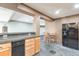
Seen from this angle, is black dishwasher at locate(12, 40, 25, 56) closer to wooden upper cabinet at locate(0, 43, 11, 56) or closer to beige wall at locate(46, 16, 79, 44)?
wooden upper cabinet at locate(0, 43, 11, 56)

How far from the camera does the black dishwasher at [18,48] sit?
105 inches

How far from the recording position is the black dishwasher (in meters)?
2.66

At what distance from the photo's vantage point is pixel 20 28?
342 inches

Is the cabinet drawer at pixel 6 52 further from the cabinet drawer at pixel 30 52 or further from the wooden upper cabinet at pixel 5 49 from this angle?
the cabinet drawer at pixel 30 52

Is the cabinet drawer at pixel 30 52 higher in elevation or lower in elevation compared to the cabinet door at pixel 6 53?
lower

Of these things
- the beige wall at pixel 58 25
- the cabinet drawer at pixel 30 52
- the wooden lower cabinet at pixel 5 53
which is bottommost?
the cabinet drawer at pixel 30 52

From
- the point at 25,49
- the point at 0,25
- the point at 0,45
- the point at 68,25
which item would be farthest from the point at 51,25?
the point at 0,45

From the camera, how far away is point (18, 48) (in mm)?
2906

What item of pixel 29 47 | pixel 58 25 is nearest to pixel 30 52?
pixel 29 47

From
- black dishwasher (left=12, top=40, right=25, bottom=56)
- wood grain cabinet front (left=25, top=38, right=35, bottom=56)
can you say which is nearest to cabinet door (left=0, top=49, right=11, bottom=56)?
black dishwasher (left=12, top=40, right=25, bottom=56)

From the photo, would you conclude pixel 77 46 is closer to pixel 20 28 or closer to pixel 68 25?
pixel 68 25

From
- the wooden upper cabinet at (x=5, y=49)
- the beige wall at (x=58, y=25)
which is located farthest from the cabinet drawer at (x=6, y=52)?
the beige wall at (x=58, y=25)

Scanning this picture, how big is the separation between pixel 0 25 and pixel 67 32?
5.03m

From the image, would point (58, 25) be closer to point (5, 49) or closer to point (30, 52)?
point (30, 52)
